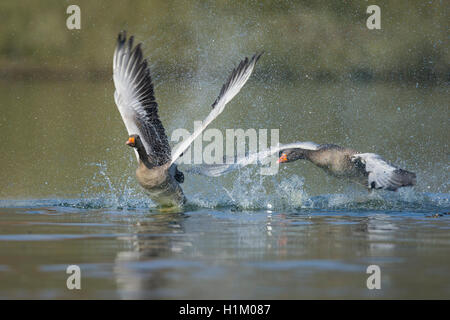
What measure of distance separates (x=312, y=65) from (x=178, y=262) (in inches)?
1470

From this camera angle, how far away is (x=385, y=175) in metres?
12.7

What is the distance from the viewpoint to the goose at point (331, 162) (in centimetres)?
1291

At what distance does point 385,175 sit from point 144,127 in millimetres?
3945

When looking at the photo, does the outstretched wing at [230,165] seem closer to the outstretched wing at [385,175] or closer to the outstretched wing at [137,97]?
the outstretched wing at [137,97]

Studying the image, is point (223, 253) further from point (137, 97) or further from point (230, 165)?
point (137, 97)

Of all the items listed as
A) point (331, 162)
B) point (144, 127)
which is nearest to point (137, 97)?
point (144, 127)

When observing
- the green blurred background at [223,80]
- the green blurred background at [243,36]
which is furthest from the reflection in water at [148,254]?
the green blurred background at [243,36]

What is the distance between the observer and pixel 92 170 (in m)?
17.2

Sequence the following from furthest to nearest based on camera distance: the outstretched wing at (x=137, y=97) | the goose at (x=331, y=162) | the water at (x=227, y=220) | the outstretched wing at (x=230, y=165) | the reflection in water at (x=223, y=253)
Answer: the outstretched wing at (x=230, y=165) < the outstretched wing at (x=137, y=97) < the goose at (x=331, y=162) < the water at (x=227, y=220) < the reflection in water at (x=223, y=253)

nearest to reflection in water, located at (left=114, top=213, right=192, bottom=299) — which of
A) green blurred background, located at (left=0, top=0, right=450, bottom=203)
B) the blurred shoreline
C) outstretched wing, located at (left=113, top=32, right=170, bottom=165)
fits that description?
outstretched wing, located at (left=113, top=32, right=170, bottom=165)

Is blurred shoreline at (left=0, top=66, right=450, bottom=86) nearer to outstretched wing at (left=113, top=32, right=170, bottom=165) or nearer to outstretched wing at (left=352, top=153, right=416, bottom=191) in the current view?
outstretched wing at (left=113, top=32, right=170, bottom=165)

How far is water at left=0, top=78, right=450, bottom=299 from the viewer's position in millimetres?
7375
